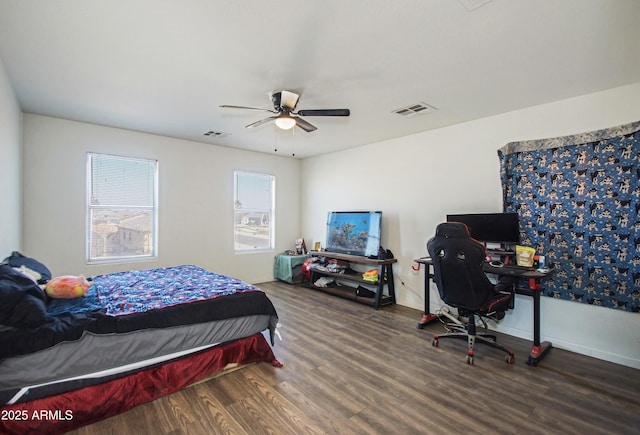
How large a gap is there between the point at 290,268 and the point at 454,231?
3.64 m

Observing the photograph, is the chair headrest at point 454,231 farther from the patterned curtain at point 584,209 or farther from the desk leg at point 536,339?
the patterned curtain at point 584,209

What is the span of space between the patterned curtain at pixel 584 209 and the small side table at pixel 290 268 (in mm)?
3739

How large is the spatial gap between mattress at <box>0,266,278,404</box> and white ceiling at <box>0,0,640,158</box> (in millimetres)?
2014

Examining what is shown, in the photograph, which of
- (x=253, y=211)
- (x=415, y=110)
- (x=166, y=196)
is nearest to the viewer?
(x=415, y=110)

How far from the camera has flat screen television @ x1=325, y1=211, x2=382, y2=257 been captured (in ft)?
16.1

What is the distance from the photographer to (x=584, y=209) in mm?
3096

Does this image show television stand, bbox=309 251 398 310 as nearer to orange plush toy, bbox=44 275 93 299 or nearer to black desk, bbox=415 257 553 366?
black desk, bbox=415 257 553 366

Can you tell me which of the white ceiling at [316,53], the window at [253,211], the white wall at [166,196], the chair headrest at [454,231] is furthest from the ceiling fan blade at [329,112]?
the window at [253,211]

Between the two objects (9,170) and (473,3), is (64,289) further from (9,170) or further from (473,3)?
(473,3)

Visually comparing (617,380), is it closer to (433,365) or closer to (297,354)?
(433,365)

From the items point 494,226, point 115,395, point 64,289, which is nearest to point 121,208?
point 64,289

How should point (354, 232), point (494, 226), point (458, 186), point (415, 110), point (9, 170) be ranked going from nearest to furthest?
point (9, 170), point (494, 226), point (415, 110), point (458, 186), point (354, 232)

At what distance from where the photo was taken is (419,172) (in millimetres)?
4551

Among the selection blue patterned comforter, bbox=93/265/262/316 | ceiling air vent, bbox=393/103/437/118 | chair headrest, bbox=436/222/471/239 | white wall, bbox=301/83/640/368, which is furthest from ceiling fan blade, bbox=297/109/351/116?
white wall, bbox=301/83/640/368
